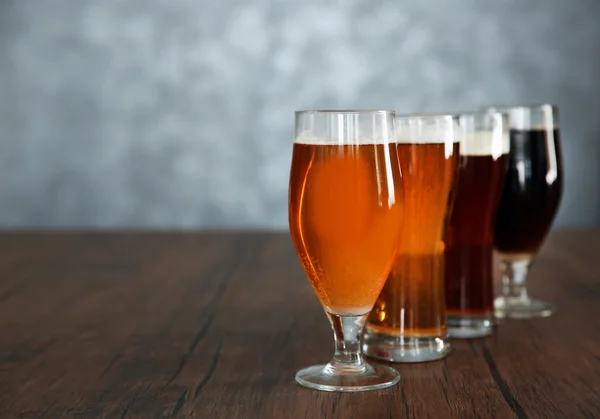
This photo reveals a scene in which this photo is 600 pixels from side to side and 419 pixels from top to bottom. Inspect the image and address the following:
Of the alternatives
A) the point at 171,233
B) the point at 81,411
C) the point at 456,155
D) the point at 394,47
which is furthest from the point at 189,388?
the point at 394,47

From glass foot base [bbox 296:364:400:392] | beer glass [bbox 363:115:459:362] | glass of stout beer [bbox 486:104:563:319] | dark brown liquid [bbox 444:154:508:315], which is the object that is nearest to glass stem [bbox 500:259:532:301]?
glass of stout beer [bbox 486:104:563:319]

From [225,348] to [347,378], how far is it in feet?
0.52

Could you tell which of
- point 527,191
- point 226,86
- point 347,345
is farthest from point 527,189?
point 226,86

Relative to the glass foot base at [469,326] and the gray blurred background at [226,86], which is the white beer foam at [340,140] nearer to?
the glass foot base at [469,326]

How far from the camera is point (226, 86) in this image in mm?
3406

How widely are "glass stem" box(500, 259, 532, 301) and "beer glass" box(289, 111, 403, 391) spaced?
1.13 ft

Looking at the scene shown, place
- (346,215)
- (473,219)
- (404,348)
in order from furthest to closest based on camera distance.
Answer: (473,219) → (404,348) → (346,215)

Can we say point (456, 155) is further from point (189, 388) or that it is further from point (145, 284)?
point (145, 284)

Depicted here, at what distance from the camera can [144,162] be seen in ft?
11.4

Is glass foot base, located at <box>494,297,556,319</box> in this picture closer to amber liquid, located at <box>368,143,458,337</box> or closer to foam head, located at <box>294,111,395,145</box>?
amber liquid, located at <box>368,143,458,337</box>

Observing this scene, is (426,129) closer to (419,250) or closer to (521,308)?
(419,250)

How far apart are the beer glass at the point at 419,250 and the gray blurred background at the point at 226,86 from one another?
8.26ft

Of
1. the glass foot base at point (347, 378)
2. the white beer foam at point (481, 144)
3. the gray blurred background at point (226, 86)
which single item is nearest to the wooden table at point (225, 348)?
the glass foot base at point (347, 378)

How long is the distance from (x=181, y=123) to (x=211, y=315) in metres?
2.51
